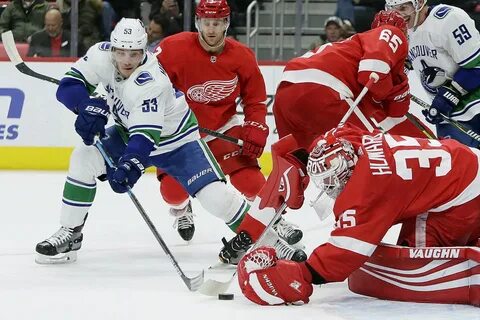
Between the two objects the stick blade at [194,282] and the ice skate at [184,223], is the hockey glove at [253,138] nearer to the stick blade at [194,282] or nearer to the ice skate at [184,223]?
the ice skate at [184,223]

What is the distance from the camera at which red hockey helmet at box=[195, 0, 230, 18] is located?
504 centimetres

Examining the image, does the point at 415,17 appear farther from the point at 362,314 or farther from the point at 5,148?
the point at 5,148

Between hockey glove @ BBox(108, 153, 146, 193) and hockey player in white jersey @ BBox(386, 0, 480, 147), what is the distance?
5.34 ft

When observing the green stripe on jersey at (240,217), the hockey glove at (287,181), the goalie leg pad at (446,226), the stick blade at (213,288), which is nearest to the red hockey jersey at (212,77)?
the green stripe on jersey at (240,217)

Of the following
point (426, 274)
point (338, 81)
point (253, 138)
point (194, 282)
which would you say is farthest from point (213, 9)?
point (426, 274)

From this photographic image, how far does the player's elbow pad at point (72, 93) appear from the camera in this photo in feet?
14.9

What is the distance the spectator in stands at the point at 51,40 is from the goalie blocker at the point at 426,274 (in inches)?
175

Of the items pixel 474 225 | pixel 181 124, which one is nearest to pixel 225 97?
pixel 181 124

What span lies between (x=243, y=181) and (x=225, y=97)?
1.34 ft

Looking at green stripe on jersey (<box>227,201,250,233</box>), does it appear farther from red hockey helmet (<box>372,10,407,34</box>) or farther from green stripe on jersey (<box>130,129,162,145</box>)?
red hockey helmet (<box>372,10,407,34</box>)

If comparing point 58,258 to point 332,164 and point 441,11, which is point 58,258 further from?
point 441,11

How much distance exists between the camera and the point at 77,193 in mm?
4504

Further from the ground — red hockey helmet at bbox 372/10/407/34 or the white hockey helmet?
the white hockey helmet

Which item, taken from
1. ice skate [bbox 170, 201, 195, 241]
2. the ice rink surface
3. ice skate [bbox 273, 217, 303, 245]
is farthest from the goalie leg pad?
ice skate [bbox 170, 201, 195, 241]
